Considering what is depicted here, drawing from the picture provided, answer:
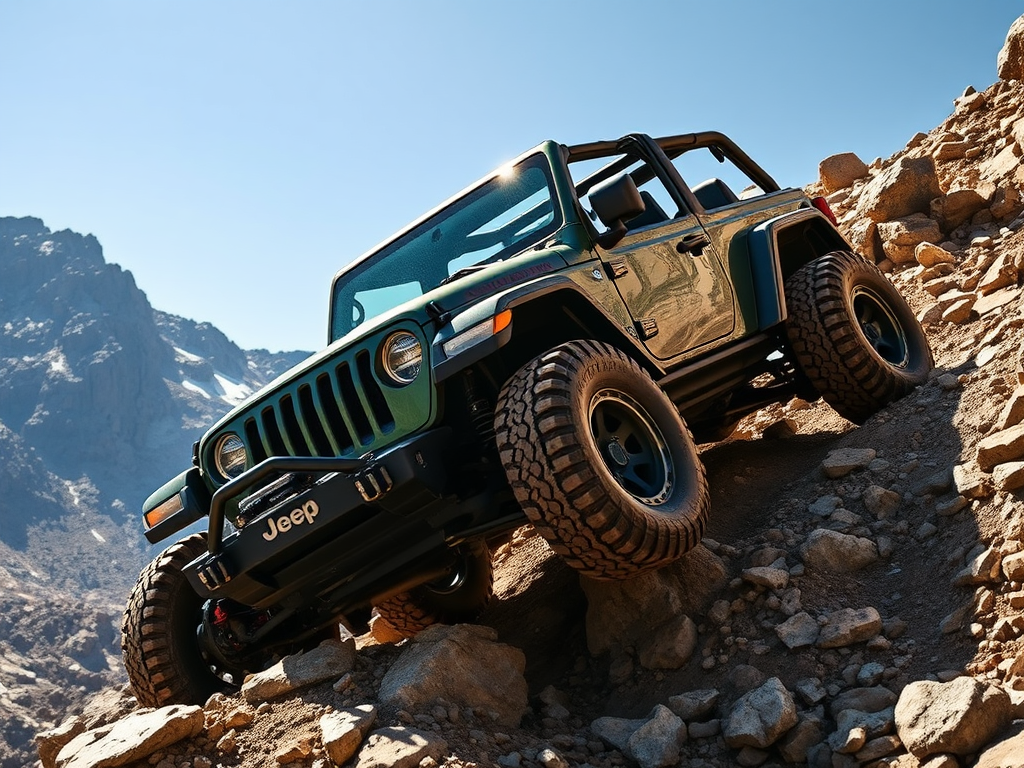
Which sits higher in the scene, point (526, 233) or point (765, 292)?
point (526, 233)

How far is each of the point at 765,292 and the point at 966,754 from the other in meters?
3.22

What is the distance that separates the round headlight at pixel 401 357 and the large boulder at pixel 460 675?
1045mm

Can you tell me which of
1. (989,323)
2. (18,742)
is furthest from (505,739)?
(18,742)

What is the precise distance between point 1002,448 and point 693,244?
6.16 ft

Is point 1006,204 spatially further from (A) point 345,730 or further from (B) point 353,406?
(A) point 345,730

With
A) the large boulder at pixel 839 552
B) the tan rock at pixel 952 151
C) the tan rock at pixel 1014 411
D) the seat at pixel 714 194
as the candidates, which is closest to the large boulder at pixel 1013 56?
the tan rock at pixel 952 151

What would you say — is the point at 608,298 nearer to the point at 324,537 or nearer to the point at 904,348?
the point at 324,537

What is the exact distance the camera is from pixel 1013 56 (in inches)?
430

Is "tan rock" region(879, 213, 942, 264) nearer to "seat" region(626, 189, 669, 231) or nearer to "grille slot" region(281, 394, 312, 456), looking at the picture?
"seat" region(626, 189, 669, 231)

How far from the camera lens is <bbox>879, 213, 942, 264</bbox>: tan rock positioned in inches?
361

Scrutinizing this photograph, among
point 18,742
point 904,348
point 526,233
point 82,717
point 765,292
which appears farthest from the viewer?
point 18,742

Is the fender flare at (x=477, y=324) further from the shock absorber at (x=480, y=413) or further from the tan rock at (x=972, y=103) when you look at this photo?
the tan rock at (x=972, y=103)

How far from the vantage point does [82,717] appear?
606 cm

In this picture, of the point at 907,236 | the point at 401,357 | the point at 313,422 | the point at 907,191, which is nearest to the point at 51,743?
the point at 313,422
